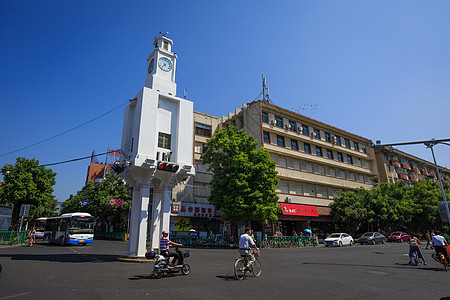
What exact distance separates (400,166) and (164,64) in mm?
54359

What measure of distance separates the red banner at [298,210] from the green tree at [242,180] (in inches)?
249

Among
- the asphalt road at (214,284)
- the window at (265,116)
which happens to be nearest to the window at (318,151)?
the window at (265,116)

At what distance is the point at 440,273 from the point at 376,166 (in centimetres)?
4060

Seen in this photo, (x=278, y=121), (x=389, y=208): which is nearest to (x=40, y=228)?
(x=278, y=121)

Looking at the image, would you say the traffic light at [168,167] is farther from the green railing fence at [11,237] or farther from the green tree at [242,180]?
the green railing fence at [11,237]

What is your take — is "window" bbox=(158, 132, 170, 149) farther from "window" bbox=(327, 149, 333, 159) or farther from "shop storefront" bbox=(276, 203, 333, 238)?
"window" bbox=(327, 149, 333, 159)

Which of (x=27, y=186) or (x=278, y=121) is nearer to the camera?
(x=27, y=186)

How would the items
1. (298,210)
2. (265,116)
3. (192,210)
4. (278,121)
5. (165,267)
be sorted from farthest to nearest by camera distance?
(278,121), (265,116), (298,210), (192,210), (165,267)

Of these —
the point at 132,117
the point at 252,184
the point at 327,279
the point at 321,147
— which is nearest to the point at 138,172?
the point at 132,117

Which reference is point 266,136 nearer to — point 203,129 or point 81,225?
point 203,129

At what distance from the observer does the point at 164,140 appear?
1536 centimetres

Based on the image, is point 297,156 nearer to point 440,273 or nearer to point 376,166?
point 376,166

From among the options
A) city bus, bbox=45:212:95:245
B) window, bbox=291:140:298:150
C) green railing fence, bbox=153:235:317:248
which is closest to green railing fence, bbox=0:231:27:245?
city bus, bbox=45:212:95:245


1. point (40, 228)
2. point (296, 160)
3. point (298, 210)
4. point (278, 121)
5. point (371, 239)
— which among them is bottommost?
point (371, 239)
